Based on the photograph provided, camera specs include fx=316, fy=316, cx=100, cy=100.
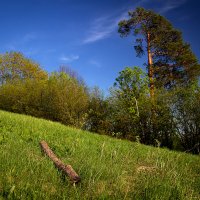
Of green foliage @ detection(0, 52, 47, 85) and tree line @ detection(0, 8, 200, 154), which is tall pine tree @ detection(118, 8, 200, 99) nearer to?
tree line @ detection(0, 8, 200, 154)

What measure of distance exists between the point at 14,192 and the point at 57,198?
2.24ft

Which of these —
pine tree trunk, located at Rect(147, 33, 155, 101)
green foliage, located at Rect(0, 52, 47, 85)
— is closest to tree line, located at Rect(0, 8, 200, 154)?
pine tree trunk, located at Rect(147, 33, 155, 101)

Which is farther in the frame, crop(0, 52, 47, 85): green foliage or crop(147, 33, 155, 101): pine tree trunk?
crop(0, 52, 47, 85): green foliage

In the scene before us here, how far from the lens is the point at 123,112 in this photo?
→ 31.2m

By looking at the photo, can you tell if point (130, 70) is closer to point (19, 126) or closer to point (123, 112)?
point (123, 112)

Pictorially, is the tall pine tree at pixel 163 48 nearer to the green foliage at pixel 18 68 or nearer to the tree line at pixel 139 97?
the tree line at pixel 139 97

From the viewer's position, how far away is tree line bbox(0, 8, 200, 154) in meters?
28.3

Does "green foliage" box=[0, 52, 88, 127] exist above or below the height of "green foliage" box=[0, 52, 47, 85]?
below

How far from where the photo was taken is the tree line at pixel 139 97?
28.3m

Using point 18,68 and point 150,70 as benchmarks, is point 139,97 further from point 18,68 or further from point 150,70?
point 18,68

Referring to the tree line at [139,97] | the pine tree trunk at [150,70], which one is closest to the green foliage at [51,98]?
the tree line at [139,97]

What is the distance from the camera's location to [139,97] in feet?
103

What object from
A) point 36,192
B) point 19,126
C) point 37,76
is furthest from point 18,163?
point 37,76

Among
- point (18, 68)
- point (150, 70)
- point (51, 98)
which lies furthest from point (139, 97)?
point (18, 68)
